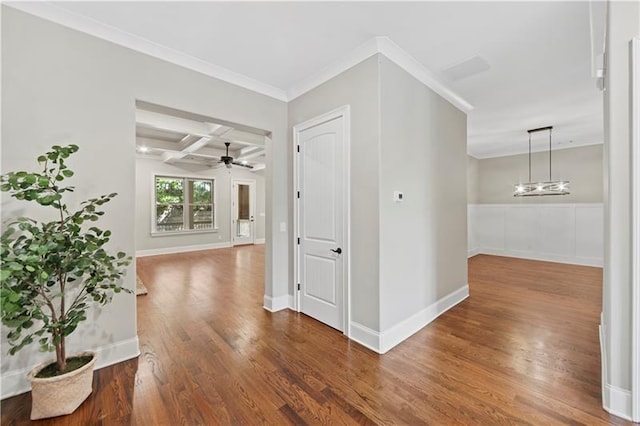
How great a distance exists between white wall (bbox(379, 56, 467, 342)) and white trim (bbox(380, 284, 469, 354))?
0.01m

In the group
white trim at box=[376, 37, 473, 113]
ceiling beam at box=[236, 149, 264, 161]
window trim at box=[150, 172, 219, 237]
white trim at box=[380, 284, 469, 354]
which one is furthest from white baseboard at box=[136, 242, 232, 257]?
white trim at box=[376, 37, 473, 113]

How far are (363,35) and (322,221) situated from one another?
1.89 meters

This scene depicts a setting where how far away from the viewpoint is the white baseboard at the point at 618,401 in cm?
163

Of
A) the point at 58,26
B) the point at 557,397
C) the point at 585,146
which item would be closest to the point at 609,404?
the point at 557,397

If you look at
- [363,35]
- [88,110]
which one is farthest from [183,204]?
[363,35]

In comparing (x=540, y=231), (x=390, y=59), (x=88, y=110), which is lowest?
(x=540, y=231)

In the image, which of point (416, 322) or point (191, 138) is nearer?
point (416, 322)

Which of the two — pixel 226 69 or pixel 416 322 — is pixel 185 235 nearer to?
pixel 226 69

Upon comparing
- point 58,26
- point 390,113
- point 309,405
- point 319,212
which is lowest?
point 309,405

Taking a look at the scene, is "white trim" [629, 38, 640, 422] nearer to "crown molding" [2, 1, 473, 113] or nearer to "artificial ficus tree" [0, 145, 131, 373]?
"crown molding" [2, 1, 473, 113]

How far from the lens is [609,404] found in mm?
1714

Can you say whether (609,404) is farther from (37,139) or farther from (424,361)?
(37,139)

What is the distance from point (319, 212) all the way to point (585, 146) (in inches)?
296

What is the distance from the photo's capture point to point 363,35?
7.91 ft
